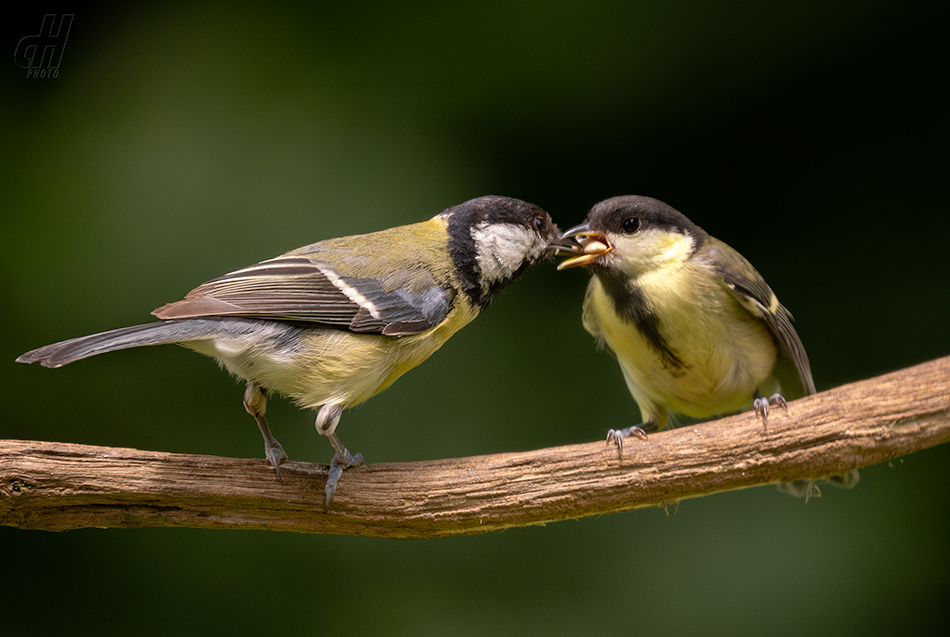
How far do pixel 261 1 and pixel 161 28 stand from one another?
0.28m

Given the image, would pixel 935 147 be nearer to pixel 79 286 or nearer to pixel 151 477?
pixel 151 477

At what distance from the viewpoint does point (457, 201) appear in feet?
6.65

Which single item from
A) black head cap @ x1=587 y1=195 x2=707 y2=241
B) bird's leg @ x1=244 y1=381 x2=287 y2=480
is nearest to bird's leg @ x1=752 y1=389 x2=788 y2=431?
black head cap @ x1=587 y1=195 x2=707 y2=241

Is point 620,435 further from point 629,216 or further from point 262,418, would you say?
A: point 262,418

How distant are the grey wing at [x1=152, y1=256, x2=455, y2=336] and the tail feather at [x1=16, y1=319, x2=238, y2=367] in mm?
29

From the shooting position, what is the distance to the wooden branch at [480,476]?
1.18 meters

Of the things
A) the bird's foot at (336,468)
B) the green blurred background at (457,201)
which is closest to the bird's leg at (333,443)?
the bird's foot at (336,468)

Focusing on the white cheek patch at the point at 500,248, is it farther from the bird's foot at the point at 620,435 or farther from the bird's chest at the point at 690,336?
the bird's foot at the point at 620,435

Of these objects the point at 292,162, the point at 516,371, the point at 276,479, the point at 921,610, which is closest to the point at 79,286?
the point at 292,162

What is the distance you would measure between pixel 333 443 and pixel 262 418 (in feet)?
0.54

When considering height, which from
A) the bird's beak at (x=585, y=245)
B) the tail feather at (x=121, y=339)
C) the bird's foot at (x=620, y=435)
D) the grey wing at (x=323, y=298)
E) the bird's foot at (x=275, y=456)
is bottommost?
the bird's foot at (x=275, y=456)

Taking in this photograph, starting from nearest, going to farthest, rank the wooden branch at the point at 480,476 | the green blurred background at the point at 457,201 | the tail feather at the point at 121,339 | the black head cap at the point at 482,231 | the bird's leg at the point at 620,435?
the tail feather at the point at 121,339, the wooden branch at the point at 480,476, the bird's leg at the point at 620,435, the black head cap at the point at 482,231, the green blurred background at the point at 457,201

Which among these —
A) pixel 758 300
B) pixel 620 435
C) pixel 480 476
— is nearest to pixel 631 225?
pixel 758 300

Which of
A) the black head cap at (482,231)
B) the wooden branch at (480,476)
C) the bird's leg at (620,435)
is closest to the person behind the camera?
the wooden branch at (480,476)
